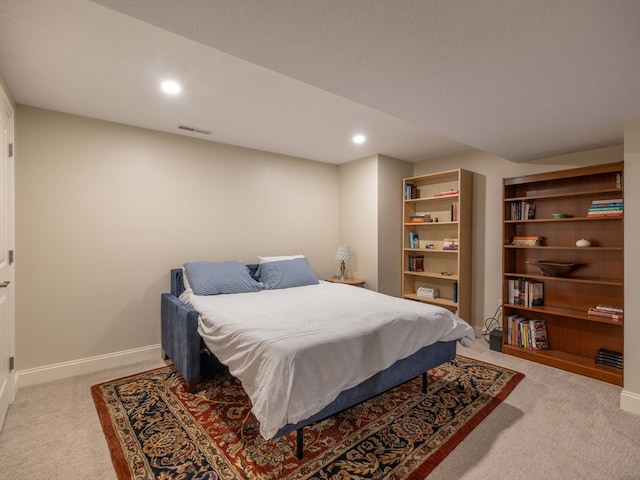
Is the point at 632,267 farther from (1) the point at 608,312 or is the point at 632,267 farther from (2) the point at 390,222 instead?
(2) the point at 390,222

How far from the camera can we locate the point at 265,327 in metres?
2.08

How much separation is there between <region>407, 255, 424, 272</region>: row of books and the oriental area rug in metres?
1.90

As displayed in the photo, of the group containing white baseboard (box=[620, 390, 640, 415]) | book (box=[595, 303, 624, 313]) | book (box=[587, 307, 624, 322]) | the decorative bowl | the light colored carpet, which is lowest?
the light colored carpet

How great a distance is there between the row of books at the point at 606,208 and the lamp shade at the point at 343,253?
2723 mm

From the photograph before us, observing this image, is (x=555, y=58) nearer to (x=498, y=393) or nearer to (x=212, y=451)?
(x=498, y=393)

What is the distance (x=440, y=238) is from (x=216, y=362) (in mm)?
3325

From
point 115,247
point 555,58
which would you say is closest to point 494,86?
point 555,58

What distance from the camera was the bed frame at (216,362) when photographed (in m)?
1.92

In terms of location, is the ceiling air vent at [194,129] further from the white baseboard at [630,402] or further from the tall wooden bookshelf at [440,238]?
the white baseboard at [630,402]

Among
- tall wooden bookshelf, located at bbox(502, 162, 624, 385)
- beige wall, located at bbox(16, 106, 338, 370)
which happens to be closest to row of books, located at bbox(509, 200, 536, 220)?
tall wooden bookshelf, located at bbox(502, 162, 624, 385)

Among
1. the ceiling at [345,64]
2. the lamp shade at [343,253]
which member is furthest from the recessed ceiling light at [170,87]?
the lamp shade at [343,253]

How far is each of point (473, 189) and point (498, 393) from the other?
2.55 m

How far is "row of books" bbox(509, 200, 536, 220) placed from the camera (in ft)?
11.4

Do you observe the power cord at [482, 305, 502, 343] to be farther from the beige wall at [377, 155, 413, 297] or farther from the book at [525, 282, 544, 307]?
the beige wall at [377, 155, 413, 297]
